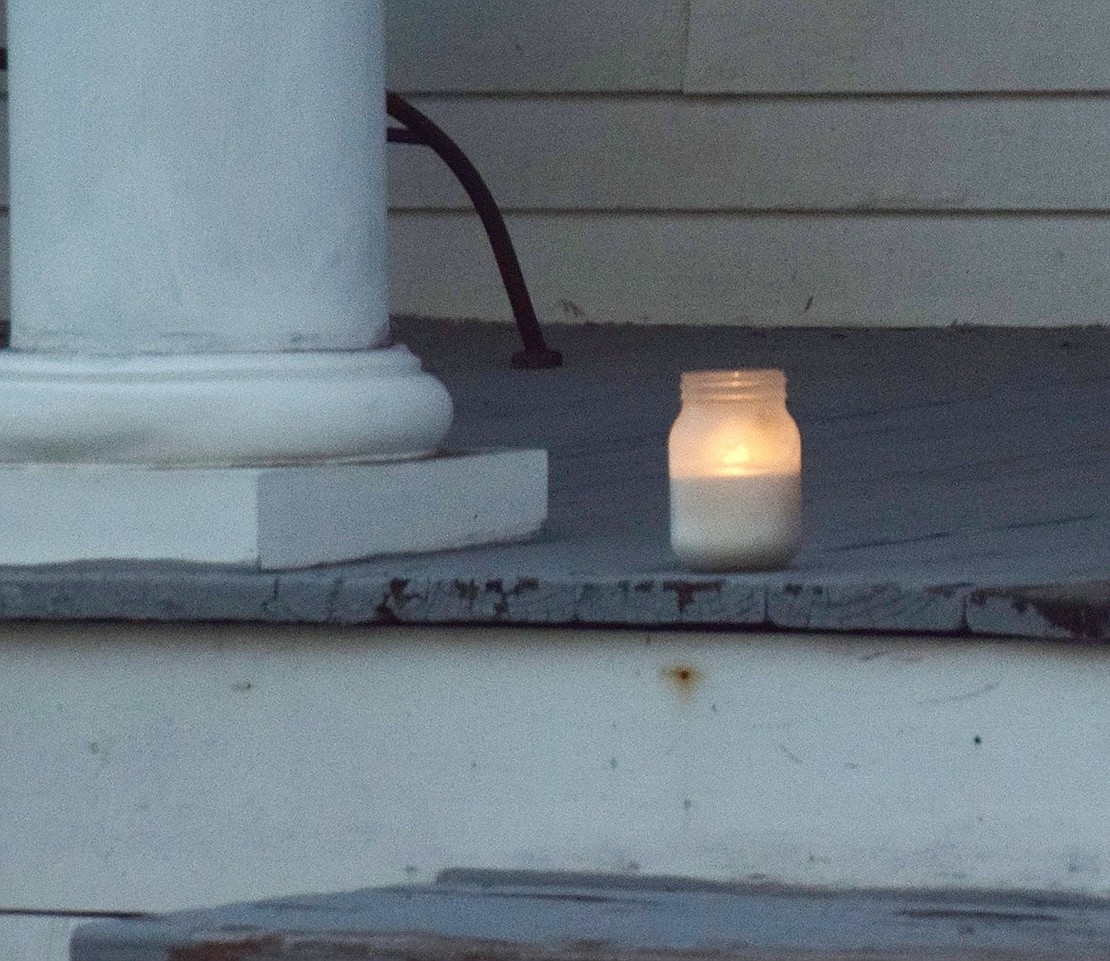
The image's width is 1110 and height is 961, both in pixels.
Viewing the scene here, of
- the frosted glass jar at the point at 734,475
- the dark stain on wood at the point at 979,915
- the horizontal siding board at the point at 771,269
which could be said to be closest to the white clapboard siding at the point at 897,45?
the horizontal siding board at the point at 771,269

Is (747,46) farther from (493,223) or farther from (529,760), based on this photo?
(529,760)

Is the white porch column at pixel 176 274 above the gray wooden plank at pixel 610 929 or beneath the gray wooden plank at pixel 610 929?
above

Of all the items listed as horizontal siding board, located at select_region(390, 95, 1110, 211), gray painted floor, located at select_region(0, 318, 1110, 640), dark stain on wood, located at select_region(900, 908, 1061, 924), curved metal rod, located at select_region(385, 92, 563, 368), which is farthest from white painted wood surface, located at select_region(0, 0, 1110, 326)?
dark stain on wood, located at select_region(900, 908, 1061, 924)

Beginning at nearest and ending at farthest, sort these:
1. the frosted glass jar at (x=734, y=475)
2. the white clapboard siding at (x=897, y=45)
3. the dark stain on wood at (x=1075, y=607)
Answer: the dark stain on wood at (x=1075, y=607) < the frosted glass jar at (x=734, y=475) < the white clapboard siding at (x=897, y=45)

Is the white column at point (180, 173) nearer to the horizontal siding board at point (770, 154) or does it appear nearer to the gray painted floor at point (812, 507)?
the gray painted floor at point (812, 507)

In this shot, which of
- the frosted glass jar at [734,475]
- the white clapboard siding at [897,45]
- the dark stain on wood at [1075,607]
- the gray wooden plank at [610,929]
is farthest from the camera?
the white clapboard siding at [897,45]

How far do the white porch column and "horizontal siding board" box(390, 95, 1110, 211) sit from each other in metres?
2.20

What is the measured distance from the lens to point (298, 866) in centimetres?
173

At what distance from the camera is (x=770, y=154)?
13.4ft

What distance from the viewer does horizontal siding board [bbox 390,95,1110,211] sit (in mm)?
3965

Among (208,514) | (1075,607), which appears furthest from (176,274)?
(1075,607)

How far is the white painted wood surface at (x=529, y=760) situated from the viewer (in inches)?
62.6

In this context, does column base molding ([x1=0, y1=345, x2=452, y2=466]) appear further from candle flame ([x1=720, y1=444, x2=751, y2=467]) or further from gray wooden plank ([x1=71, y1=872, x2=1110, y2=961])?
gray wooden plank ([x1=71, y1=872, x2=1110, y2=961])

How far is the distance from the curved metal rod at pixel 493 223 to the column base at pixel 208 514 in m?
1.76
